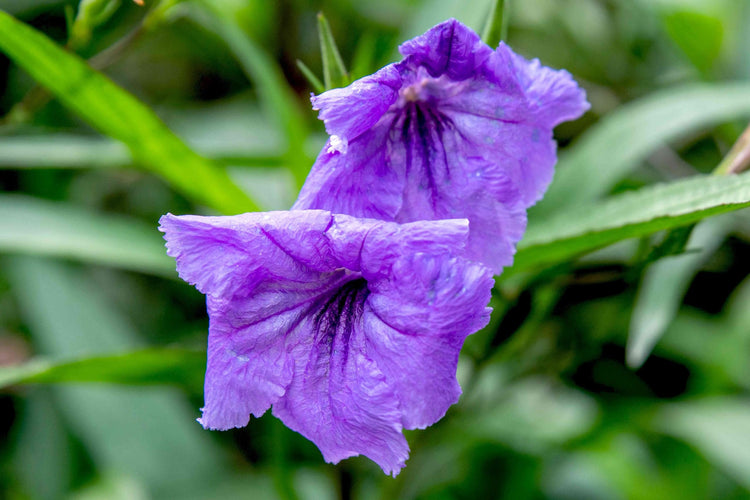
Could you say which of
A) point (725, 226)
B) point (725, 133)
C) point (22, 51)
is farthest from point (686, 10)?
point (22, 51)

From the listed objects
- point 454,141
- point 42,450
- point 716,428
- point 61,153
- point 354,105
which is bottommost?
point 42,450

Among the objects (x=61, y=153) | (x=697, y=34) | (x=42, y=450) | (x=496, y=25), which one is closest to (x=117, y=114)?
(x=61, y=153)

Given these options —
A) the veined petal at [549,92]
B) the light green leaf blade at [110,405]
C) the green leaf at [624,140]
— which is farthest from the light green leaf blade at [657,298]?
the light green leaf blade at [110,405]

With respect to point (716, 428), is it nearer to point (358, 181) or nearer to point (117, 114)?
point (358, 181)

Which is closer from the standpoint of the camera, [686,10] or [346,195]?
[346,195]

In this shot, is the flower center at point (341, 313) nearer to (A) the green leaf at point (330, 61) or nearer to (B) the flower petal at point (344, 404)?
(B) the flower petal at point (344, 404)

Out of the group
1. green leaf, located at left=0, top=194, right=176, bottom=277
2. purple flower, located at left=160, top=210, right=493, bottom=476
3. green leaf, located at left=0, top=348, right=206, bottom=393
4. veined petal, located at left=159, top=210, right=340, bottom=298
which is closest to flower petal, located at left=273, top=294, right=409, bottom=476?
purple flower, located at left=160, top=210, right=493, bottom=476

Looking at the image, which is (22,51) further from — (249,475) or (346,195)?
(249,475)
